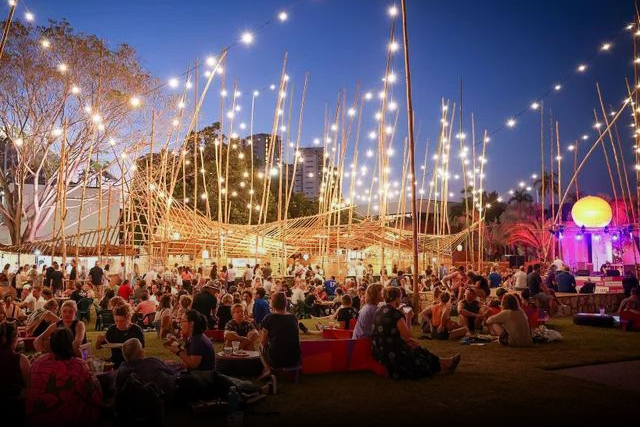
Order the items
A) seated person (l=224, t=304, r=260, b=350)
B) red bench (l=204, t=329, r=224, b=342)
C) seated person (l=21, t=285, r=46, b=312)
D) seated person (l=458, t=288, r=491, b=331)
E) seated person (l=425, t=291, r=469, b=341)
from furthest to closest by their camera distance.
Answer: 1. seated person (l=21, t=285, r=46, b=312)
2. seated person (l=458, t=288, r=491, b=331)
3. seated person (l=425, t=291, r=469, b=341)
4. red bench (l=204, t=329, r=224, b=342)
5. seated person (l=224, t=304, r=260, b=350)

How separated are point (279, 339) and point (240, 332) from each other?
125 cm

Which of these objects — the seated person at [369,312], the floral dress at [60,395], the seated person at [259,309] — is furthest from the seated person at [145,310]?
the floral dress at [60,395]

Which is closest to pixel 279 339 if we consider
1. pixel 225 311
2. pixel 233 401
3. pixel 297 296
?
pixel 233 401

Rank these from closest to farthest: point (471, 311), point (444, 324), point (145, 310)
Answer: point (444, 324)
point (471, 311)
point (145, 310)

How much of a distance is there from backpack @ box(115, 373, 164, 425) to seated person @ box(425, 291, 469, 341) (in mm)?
5636

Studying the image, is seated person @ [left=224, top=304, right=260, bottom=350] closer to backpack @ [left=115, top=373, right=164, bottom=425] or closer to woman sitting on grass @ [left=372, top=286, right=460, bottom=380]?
woman sitting on grass @ [left=372, top=286, right=460, bottom=380]

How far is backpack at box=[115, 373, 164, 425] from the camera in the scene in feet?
12.2

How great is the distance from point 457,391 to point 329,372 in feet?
5.08

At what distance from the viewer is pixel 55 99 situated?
21.5 m

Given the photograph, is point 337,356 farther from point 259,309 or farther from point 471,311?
point 471,311

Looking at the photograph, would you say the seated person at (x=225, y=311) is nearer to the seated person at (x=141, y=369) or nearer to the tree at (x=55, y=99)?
the seated person at (x=141, y=369)

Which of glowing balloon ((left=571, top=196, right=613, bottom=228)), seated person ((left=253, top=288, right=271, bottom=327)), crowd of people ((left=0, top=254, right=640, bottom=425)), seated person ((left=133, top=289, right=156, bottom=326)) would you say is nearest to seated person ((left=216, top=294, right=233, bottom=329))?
crowd of people ((left=0, top=254, right=640, bottom=425))

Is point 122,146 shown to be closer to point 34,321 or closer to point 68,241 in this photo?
point 68,241

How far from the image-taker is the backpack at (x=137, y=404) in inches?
146
